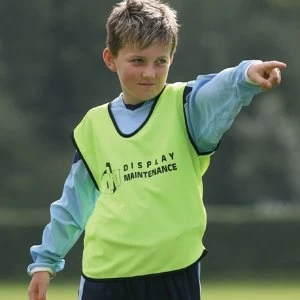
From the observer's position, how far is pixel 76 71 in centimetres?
3781

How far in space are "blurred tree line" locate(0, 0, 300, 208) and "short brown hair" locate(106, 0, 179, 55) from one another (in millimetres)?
29152

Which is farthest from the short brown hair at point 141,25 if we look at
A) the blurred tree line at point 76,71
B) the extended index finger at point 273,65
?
the blurred tree line at point 76,71

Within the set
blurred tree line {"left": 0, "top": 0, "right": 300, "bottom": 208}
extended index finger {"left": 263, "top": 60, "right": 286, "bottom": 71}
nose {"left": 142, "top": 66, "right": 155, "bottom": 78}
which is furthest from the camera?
blurred tree line {"left": 0, "top": 0, "right": 300, "bottom": 208}

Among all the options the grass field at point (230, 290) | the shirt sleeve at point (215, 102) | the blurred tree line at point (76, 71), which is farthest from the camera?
the blurred tree line at point (76, 71)

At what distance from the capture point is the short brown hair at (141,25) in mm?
5617

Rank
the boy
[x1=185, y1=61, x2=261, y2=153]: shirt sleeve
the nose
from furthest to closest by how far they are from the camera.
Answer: the nose → the boy → [x1=185, y1=61, x2=261, y2=153]: shirt sleeve

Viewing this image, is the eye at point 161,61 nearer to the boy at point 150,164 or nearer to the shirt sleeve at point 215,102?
the boy at point 150,164

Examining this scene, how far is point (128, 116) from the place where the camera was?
572cm

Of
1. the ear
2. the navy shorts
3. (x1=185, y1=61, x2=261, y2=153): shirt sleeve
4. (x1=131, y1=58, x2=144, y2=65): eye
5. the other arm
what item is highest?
the ear

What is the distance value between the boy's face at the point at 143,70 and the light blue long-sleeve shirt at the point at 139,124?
7cm

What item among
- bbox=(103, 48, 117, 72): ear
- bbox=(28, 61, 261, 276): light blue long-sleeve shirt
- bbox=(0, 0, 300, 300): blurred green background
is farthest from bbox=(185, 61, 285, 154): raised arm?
bbox=(0, 0, 300, 300): blurred green background

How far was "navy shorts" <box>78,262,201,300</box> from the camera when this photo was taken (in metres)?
5.48

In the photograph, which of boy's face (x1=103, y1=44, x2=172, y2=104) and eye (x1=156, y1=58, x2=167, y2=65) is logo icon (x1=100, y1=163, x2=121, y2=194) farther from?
eye (x1=156, y1=58, x2=167, y2=65)

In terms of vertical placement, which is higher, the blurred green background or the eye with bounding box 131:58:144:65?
the blurred green background
